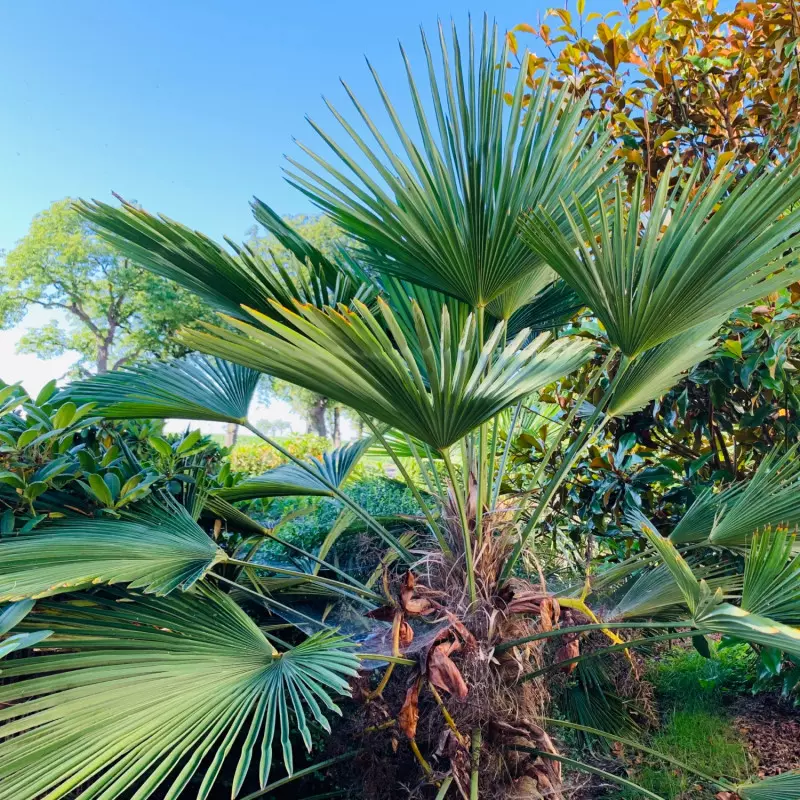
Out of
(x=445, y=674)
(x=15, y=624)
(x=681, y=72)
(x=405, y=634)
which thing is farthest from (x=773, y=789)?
(x=681, y=72)

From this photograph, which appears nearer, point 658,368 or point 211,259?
point 211,259

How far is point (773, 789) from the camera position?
1526mm

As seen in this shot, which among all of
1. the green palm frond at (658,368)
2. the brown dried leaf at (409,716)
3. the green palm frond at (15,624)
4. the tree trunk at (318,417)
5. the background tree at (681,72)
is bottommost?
the brown dried leaf at (409,716)

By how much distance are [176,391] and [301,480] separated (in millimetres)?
650

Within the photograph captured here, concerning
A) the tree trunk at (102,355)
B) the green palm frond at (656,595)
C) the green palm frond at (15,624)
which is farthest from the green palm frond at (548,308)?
the tree trunk at (102,355)

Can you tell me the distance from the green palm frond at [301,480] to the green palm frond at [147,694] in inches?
21.8

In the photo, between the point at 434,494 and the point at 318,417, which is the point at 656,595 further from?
the point at 318,417

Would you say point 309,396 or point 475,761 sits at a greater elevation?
point 309,396

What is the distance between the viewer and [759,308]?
2273 millimetres

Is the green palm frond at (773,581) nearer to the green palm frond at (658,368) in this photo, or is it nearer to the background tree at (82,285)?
the green palm frond at (658,368)

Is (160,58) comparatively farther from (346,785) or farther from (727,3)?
(346,785)

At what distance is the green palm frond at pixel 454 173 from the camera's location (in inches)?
59.9

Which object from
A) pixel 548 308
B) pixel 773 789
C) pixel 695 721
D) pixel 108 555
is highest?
pixel 548 308

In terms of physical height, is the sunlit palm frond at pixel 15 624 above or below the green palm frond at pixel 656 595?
above
